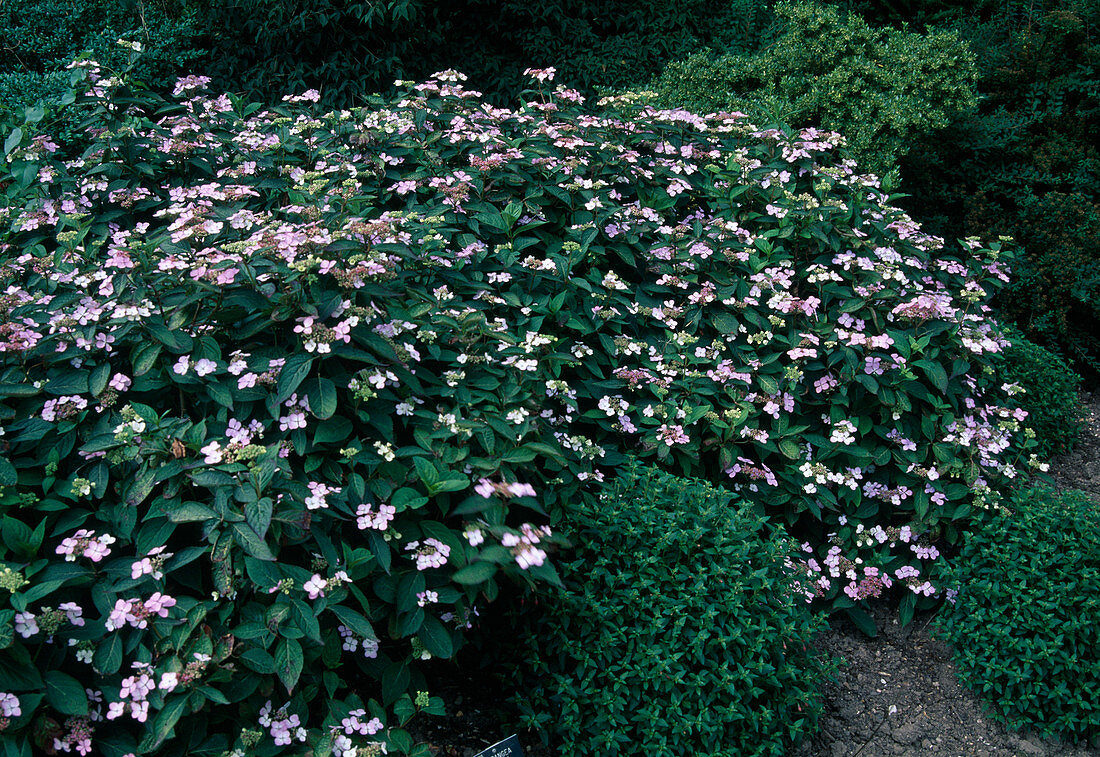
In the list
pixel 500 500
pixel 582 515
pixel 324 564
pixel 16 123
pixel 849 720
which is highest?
pixel 16 123

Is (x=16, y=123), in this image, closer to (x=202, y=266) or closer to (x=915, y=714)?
(x=202, y=266)

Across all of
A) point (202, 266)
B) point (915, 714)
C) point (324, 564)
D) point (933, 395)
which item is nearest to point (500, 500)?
point (324, 564)

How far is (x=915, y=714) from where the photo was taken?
103 inches

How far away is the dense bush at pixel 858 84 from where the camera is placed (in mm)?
4273

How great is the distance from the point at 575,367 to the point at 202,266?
4.38 feet

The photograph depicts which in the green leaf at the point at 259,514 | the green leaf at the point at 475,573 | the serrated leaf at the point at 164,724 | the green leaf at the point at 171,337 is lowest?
the serrated leaf at the point at 164,724

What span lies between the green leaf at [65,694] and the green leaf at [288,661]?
39cm

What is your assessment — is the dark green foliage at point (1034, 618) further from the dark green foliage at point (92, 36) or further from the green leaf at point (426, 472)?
the dark green foliage at point (92, 36)

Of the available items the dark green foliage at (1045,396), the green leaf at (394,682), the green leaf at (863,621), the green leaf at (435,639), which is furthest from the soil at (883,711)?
the dark green foliage at (1045,396)

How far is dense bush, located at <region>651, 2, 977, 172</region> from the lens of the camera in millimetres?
4273

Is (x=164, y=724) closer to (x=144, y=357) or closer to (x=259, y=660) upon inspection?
(x=259, y=660)

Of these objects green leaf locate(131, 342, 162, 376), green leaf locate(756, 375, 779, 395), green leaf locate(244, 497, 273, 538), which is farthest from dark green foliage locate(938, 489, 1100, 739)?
green leaf locate(131, 342, 162, 376)

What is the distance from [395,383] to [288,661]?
75 cm

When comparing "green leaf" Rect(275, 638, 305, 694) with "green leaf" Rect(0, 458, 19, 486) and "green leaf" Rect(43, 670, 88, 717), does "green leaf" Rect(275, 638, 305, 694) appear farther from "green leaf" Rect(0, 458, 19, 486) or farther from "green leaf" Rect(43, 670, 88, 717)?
"green leaf" Rect(0, 458, 19, 486)
